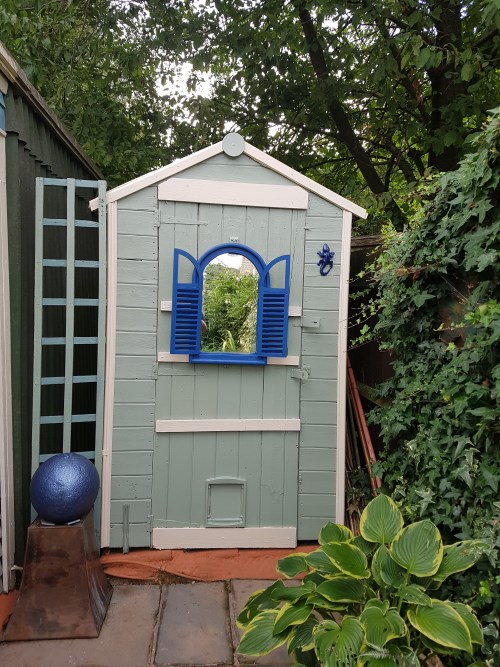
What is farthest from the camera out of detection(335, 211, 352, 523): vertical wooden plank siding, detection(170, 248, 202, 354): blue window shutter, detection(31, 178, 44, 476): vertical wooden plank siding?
detection(335, 211, 352, 523): vertical wooden plank siding

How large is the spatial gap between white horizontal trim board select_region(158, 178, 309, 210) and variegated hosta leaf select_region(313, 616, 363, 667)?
8.27 feet

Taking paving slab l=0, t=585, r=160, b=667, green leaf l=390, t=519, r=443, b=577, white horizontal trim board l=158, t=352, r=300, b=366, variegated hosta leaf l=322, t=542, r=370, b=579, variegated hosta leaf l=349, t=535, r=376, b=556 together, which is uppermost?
white horizontal trim board l=158, t=352, r=300, b=366

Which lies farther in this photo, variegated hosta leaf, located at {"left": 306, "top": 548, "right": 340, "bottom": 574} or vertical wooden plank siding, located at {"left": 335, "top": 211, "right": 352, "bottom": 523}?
vertical wooden plank siding, located at {"left": 335, "top": 211, "right": 352, "bottom": 523}

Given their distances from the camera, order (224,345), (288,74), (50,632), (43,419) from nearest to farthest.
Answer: (50,632) < (43,419) < (224,345) < (288,74)

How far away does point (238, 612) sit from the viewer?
3004 mm

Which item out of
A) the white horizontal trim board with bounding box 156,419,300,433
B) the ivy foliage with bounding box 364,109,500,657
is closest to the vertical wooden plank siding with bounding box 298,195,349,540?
the white horizontal trim board with bounding box 156,419,300,433

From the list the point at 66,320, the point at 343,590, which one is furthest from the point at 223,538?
the point at 66,320

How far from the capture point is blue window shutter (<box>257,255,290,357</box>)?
348 cm

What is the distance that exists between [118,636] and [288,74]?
606 cm

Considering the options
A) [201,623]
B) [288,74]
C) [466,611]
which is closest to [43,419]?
[201,623]

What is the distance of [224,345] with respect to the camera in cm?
358

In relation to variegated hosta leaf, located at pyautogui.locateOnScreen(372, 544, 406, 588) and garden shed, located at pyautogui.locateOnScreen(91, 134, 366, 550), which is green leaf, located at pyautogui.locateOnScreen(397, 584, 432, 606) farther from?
garden shed, located at pyautogui.locateOnScreen(91, 134, 366, 550)

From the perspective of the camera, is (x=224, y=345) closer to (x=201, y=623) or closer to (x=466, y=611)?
(x=201, y=623)

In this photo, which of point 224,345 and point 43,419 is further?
point 224,345
